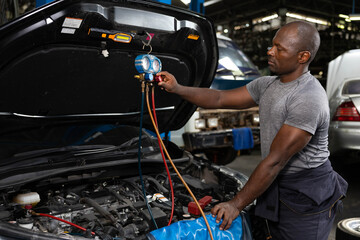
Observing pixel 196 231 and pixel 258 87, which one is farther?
pixel 258 87

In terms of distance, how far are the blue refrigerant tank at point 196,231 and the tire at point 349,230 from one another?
123cm

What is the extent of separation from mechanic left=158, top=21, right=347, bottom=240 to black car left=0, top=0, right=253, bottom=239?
320 mm

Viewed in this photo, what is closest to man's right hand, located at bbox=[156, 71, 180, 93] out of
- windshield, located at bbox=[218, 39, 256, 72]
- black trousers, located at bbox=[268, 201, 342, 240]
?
black trousers, located at bbox=[268, 201, 342, 240]

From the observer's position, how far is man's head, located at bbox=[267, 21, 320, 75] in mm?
1719

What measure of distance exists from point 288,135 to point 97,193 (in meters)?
1.17

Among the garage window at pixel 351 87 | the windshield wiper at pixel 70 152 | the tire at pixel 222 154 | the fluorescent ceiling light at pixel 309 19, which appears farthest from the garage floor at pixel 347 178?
the fluorescent ceiling light at pixel 309 19

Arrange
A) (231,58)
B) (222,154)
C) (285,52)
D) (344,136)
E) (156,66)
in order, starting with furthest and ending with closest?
(222,154) → (231,58) → (344,136) → (156,66) → (285,52)

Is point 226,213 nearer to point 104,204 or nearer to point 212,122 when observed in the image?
point 104,204

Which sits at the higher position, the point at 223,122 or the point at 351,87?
the point at 351,87

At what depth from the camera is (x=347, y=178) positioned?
15.8ft

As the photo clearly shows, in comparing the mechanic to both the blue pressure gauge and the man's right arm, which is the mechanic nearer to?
the man's right arm

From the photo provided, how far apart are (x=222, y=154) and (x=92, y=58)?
3.60 metres

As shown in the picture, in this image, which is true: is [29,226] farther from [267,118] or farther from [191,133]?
[191,133]

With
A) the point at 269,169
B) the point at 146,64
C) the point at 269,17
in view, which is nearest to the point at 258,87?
the point at 269,169
